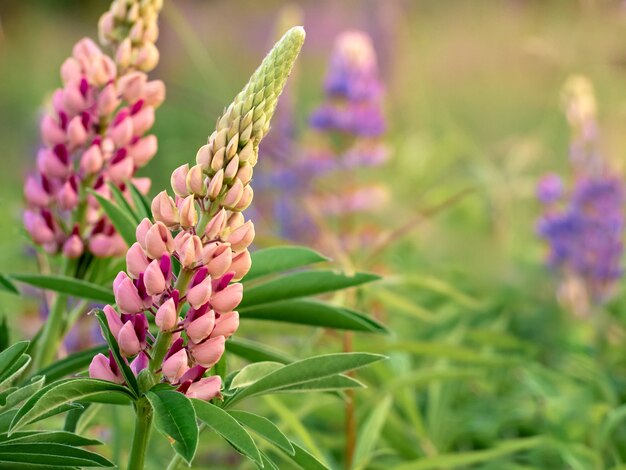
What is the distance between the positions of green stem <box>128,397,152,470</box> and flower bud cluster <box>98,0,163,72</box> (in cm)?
38

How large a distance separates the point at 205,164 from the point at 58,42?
19.9ft

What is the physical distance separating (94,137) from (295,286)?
24cm

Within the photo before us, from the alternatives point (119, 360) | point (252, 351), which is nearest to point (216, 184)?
point (119, 360)

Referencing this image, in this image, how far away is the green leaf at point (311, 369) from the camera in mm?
635

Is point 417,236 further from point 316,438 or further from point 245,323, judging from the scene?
point 245,323

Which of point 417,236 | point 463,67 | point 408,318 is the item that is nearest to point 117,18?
point 408,318

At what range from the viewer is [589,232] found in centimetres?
184

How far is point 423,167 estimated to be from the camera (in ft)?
9.86

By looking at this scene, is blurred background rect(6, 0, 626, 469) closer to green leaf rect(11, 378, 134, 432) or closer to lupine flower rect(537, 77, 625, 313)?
lupine flower rect(537, 77, 625, 313)

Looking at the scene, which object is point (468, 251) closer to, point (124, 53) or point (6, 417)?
point (124, 53)

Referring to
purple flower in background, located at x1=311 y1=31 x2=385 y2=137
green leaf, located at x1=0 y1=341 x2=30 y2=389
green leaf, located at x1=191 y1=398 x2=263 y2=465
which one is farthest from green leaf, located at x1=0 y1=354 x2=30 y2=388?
purple flower in background, located at x1=311 y1=31 x2=385 y2=137

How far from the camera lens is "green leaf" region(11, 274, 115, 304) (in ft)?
2.58

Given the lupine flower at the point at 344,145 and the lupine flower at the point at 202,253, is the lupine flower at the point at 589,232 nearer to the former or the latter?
the lupine flower at the point at 344,145

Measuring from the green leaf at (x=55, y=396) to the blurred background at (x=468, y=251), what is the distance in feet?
1.09
